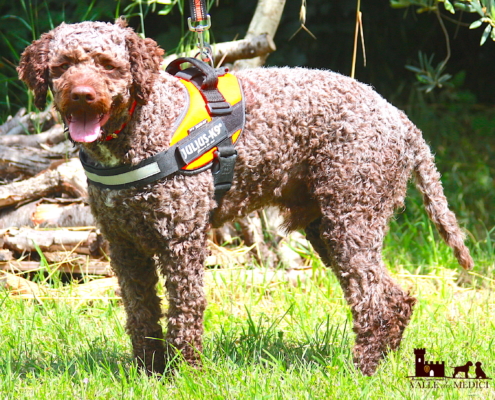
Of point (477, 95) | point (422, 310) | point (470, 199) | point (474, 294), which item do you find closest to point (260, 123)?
point (422, 310)

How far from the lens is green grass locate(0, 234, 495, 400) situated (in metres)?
2.69

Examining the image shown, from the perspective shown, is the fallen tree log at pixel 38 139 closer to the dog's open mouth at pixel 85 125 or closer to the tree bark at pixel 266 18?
the tree bark at pixel 266 18

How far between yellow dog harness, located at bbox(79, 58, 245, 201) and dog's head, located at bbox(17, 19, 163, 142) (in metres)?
0.20

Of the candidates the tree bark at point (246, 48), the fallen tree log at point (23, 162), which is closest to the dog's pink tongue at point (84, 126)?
the tree bark at point (246, 48)

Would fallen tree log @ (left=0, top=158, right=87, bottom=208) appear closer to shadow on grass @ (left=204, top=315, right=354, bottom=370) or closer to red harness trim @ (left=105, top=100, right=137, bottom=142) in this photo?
shadow on grass @ (left=204, top=315, right=354, bottom=370)

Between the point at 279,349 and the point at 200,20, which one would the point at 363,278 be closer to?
the point at 279,349

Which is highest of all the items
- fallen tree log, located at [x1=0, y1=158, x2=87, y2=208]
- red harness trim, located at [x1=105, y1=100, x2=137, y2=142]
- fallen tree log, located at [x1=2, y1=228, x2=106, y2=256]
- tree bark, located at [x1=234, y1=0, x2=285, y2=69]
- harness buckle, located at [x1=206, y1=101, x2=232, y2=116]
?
tree bark, located at [x1=234, y1=0, x2=285, y2=69]

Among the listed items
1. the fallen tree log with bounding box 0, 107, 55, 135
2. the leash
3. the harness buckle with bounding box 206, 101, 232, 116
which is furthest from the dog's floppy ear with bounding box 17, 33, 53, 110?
the fallen tree log with bounding box 0, 107, 55, 135

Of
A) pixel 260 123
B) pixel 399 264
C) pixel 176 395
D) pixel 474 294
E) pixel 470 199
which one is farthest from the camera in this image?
pixel 470 199

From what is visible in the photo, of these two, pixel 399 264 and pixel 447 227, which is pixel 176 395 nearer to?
pixel 447 227

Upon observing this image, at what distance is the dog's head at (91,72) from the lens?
2432 millimetres

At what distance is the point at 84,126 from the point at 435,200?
1686 mm

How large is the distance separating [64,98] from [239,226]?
2.30m

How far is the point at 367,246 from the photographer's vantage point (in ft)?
9.86
